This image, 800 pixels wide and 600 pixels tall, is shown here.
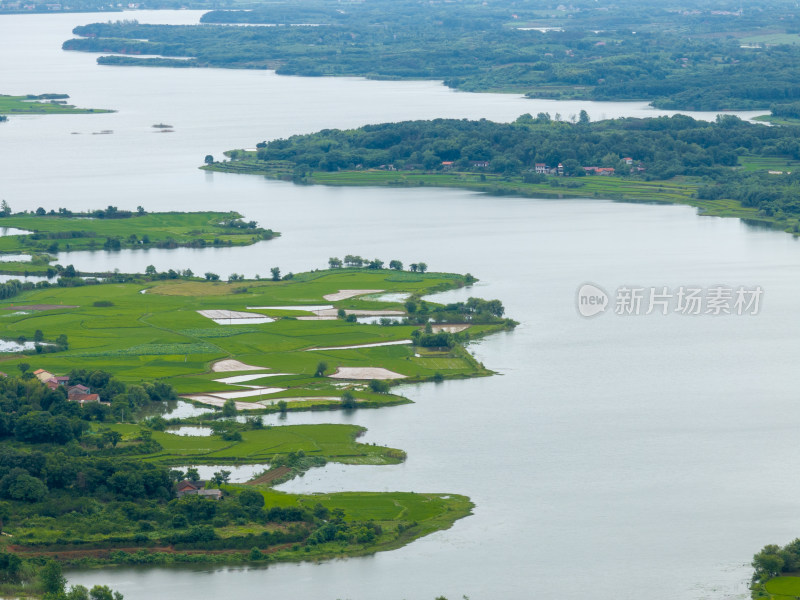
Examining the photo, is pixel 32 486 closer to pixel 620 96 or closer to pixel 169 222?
pixel 169 222

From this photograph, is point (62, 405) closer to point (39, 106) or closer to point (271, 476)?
point (271, 476)

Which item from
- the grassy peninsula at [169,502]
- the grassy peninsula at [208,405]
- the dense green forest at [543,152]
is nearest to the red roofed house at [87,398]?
the grassy peninsula at [208,405]

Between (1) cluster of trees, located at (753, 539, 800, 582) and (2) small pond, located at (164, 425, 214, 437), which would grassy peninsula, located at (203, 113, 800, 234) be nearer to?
(2) small pond, located at (164, 425, 214, 437)

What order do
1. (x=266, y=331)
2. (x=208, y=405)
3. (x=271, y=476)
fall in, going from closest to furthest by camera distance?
(x=271, y=476) → (x=208, y=405) → (x=266, y=331)

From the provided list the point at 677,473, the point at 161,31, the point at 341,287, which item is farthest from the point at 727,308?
the point at 161,31

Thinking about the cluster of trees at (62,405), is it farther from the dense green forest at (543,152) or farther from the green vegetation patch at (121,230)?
the dense green forest at (543,152)

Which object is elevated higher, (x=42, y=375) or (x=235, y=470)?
(x=42, y=375)

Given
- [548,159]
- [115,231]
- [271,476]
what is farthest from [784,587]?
[548,159]
